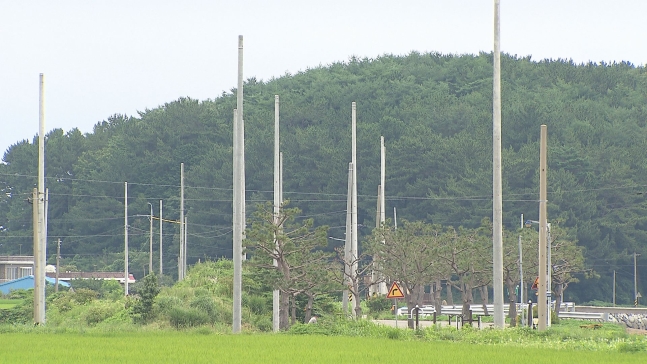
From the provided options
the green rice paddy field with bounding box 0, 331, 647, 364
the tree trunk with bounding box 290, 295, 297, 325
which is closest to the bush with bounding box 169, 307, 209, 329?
the tree trunk with bounding box 290, 295, 297, 325

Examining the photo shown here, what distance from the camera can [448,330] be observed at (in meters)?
32.1

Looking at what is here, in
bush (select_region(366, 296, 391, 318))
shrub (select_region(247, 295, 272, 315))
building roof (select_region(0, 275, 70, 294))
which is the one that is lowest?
building roof (select_region(0, 275, 70, 294))

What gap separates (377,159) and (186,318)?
212 ft

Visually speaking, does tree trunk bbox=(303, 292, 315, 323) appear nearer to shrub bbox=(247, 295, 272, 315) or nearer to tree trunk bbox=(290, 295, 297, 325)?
tree trunk bbox=(290, 295, 297, 325)

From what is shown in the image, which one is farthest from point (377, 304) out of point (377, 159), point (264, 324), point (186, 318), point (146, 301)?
point (377, 159)

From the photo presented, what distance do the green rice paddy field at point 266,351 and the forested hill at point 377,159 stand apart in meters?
64.8

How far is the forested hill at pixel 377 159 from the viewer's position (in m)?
94.6

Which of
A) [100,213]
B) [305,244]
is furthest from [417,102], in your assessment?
[305,244]

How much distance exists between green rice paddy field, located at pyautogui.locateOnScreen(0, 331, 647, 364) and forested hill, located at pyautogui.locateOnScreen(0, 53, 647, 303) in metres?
64.8

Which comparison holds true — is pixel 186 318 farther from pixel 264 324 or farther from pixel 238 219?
pixel 238 219

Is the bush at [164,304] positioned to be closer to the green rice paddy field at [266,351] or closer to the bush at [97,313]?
the bush at [97,313]

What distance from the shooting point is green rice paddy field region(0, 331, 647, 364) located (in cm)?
2293

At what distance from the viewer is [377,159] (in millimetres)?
101750

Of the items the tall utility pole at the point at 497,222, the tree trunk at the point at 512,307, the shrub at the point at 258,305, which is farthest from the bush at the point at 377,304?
the tall utility pole at the point at 497,222
